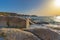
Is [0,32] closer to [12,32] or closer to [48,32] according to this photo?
[12,32]

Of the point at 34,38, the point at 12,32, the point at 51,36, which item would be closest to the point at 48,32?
the point at 51,36

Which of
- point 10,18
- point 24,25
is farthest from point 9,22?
point 24,25

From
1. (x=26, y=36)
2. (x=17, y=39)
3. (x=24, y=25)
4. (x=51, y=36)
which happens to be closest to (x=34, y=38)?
(x=26, y=36)

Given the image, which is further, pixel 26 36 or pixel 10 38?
pixel 26 36

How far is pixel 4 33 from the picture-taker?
8391mm

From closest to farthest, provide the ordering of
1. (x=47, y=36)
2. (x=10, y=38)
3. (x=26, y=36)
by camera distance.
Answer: (x=10, y=38), (x=26, y=36), (x=47, y=36)

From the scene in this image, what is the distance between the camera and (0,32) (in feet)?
28.2

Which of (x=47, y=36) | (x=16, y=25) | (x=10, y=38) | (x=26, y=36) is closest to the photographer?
(x=10, y=38)

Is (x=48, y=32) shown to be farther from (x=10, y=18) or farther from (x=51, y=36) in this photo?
(x=10, y=18)

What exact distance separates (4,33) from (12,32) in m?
0.48

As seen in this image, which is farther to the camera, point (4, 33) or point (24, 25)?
point (24, 25)

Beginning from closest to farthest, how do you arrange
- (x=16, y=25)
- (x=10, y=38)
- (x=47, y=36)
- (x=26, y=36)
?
(x=10, y=38), (x=26, y=36), (x=47, y=36), (x=16, y=25)

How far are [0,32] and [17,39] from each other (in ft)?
3.96

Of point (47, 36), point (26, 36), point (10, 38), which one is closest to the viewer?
point (10, 38)
